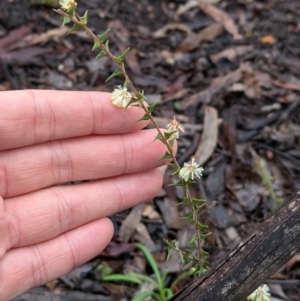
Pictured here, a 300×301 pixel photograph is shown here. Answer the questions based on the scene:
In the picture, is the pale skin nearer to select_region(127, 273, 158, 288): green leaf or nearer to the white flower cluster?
the white flower cluster

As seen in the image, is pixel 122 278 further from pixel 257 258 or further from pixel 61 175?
pixel 257 258

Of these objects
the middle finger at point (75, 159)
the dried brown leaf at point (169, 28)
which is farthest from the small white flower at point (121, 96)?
the dried brown leaf at point (169, 28)

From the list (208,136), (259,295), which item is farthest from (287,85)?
(259,295)

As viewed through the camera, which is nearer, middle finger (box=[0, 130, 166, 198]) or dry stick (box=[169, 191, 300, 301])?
dry stick (box=[169, 191, 300, 301])

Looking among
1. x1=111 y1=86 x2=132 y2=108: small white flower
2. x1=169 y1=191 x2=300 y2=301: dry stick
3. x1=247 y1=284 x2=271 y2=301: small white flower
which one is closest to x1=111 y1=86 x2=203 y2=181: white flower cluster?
x1=111 y1=86 x2=132 y2=108: small white flower

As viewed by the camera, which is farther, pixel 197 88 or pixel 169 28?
pixel 169 28

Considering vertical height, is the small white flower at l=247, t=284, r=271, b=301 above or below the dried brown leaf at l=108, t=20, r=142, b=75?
below

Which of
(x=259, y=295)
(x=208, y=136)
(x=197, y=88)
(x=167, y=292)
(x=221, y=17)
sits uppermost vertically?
(x=221, y=17)
